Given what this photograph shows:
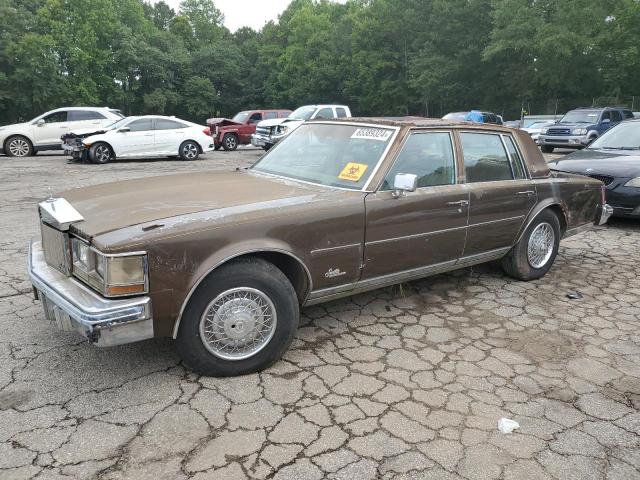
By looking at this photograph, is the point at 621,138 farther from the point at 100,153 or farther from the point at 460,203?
the point at 100,153

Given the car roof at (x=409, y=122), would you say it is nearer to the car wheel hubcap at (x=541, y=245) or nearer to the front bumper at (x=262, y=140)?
the car wheel hubcap at (x=541, y=245)

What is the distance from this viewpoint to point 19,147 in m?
16.5

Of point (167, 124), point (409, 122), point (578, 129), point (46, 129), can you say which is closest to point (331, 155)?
point (409, 122)

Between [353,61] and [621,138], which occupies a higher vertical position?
[353,61]

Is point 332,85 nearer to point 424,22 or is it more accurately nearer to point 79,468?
point 424,22

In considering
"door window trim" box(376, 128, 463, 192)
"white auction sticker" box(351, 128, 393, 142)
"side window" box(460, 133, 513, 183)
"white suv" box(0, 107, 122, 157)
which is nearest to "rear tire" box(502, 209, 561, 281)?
"side window" box(460, 133, 513, 183)

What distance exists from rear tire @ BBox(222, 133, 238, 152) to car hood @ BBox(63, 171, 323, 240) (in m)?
17.2

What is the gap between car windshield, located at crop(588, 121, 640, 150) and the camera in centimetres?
863

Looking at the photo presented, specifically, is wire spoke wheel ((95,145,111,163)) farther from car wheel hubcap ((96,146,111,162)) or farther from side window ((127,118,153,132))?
side window ((127,118,153,132))

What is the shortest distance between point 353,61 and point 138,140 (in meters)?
35.4

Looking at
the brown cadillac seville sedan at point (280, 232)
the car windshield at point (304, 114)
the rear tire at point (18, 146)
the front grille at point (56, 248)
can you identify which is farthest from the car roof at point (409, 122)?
the rear tire at point (18, 146)

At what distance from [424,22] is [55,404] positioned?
4678cm

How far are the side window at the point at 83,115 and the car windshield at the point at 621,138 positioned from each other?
14487 mm

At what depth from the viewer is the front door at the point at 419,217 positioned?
12.5ft
